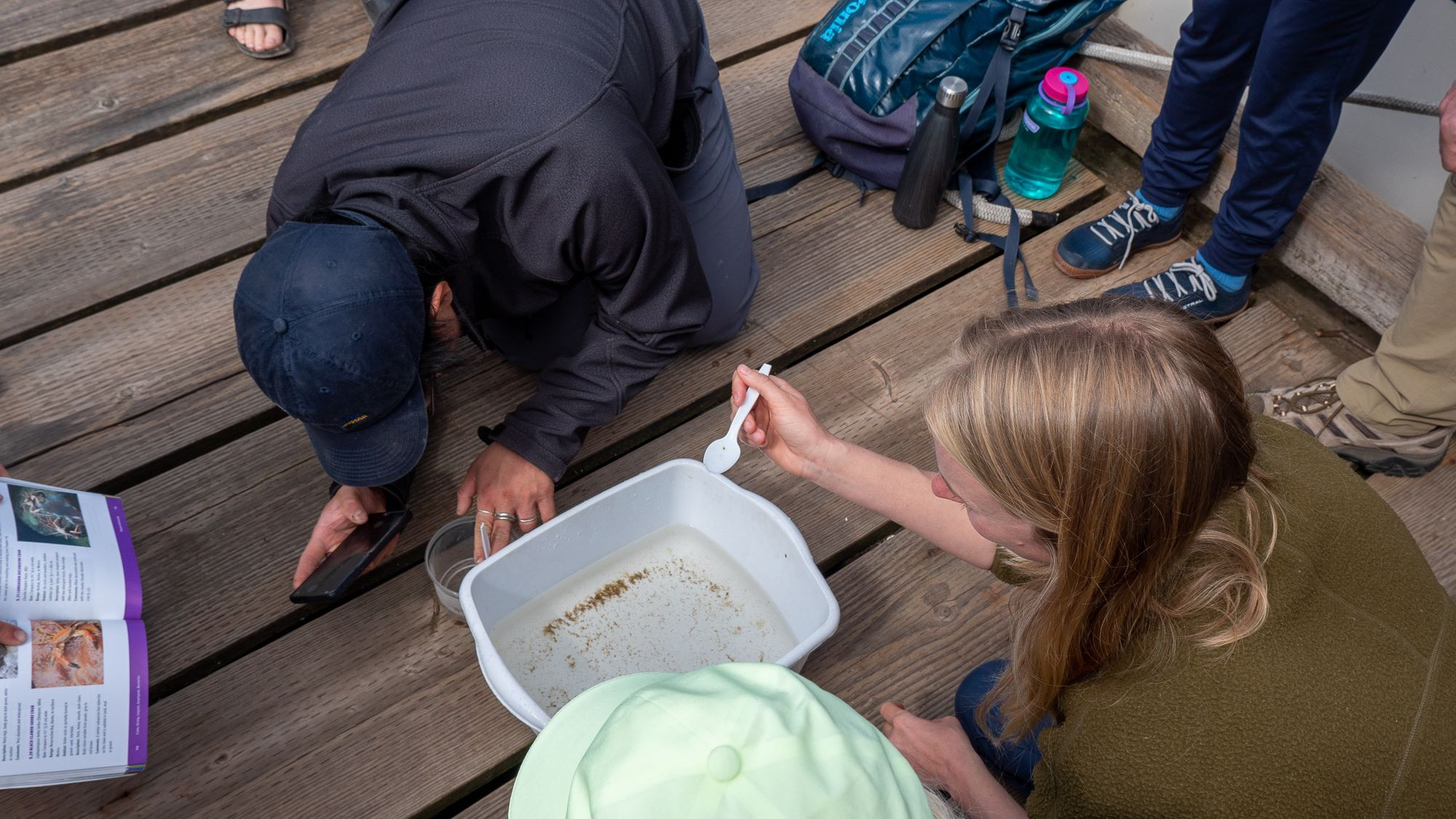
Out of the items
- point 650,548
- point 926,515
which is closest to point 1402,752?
point 926,515

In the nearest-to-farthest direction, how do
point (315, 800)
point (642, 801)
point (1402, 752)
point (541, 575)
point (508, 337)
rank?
point (642, 801) → point (1402, 752) → point (315, 800) → point (541, 575) → point (508, 337)

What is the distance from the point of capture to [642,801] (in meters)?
0.67

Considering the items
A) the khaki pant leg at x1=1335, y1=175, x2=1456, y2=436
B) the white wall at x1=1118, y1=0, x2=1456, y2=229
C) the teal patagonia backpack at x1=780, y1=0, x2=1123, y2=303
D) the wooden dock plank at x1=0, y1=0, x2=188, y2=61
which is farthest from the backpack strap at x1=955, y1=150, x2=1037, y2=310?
the wooden dock plank at x1=0, y1=0, x2=188, y2=61

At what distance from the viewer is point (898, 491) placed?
1.24 metres

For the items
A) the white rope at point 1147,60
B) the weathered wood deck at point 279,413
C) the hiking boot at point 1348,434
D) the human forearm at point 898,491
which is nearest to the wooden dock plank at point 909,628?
A: the weathered wood deck at point 279,413

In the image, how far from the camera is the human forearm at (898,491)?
122 cm

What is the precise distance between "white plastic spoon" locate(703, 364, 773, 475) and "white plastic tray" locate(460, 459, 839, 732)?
2 cm

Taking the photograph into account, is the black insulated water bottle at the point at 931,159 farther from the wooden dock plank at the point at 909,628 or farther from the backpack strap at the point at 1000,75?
the wooden dock plank at the point at 909,628

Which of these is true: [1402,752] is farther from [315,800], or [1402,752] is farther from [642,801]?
[315,800]

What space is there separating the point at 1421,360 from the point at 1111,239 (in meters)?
0.50

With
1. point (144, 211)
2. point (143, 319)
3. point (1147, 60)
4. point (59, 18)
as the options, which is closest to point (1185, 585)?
point (1147, 60)

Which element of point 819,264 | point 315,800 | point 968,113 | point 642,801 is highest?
point 642,801

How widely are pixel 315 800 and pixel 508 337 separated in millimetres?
676

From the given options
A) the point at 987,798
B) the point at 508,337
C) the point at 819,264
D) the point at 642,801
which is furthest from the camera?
the point at 819,264
